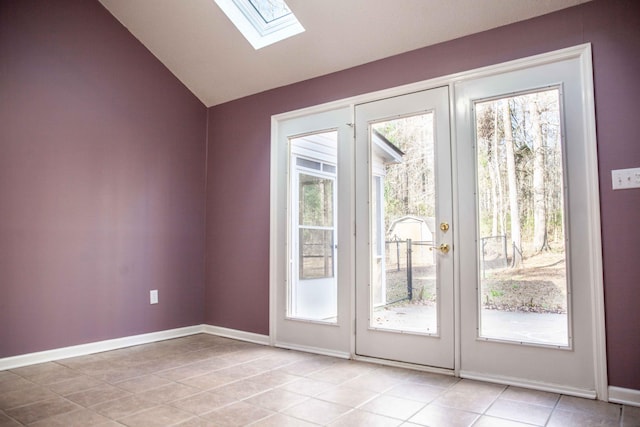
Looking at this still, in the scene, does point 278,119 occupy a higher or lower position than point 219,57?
lower

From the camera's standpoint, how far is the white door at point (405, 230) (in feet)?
9.70

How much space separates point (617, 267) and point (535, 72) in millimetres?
1247

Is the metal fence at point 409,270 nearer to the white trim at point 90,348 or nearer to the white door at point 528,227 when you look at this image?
the white door at point 528,227

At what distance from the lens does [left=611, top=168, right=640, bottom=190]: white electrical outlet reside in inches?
92.9

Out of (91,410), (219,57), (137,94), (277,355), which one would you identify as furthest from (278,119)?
(91,410)

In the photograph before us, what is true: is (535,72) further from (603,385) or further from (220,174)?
(220,174)

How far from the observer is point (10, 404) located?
7.61ft

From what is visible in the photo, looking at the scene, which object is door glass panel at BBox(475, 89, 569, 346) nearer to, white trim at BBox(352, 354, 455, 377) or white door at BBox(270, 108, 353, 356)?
white trim at BBox(352, 354, 455, 377)

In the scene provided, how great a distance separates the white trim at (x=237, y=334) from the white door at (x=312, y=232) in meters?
0.15

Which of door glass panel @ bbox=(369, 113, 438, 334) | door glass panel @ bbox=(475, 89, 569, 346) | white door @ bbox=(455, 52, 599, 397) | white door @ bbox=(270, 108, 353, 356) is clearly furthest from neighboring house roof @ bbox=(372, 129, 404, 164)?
door glass panel @ bbox=(475, 89, 569, 346)

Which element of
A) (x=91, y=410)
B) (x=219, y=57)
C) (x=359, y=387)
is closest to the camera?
(x=91, y=410)

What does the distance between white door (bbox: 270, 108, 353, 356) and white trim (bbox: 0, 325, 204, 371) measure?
991mm

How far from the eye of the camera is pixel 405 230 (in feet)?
10.3

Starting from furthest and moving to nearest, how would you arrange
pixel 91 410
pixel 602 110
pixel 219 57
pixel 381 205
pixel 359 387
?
pixel 219 57 < pixel 381 205 < pixel 359 387 < pixel 602 110 < pixel 91 410
